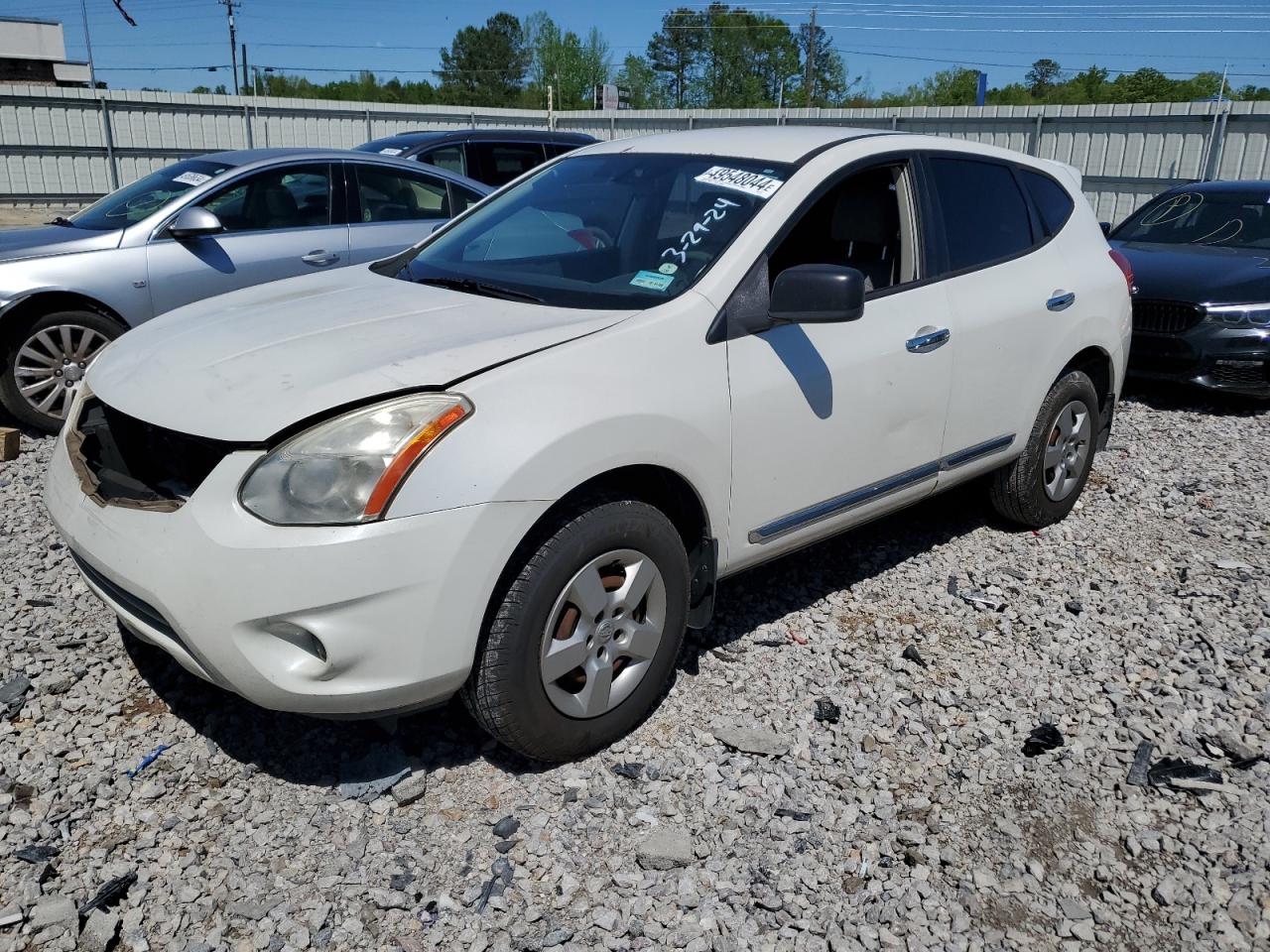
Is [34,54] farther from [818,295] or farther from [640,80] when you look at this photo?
[818,295]

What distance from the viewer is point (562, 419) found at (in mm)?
2818

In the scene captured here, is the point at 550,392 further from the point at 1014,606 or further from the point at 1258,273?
the point at 1258,273

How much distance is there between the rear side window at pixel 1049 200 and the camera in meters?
4.82

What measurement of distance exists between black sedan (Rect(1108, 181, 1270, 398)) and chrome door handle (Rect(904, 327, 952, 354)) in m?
4.52

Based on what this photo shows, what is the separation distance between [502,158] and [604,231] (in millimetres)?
7978

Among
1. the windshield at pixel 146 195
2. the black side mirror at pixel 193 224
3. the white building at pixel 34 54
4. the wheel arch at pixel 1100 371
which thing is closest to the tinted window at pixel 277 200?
the windshield at pixel 146 195

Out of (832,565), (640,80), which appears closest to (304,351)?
(832,565)

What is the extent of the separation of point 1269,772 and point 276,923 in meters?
2.91

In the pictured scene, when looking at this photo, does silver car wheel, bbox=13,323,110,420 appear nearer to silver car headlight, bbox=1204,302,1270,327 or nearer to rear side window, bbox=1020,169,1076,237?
rear side window, bbox=1020,169,1076,237

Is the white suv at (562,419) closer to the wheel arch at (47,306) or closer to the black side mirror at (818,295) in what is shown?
the black side mirror at (818,295)

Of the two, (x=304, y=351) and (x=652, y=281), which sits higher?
(x=652, y=281)

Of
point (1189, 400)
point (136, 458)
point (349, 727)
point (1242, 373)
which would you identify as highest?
point (136, 458)

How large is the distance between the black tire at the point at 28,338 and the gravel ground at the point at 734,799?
221 cm

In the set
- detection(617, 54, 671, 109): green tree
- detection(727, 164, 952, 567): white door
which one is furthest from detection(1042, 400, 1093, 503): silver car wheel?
detection(617, 54, 671, 109): green tree
